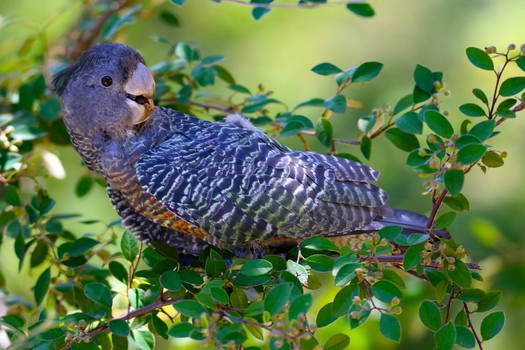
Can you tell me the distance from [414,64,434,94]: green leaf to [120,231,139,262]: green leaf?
3.22 ft

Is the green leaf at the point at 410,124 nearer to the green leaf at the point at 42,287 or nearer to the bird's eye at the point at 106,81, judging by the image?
the bird's eye at the point at 106,81

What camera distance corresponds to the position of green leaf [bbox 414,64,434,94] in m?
1.79

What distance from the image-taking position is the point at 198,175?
6.40ft

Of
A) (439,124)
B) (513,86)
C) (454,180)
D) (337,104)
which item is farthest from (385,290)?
(337,104)

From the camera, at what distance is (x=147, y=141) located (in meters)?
2.09

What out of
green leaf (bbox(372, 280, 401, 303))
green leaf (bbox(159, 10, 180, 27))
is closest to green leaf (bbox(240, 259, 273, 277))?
green leaf (bbox(372, 280, 401, 303))

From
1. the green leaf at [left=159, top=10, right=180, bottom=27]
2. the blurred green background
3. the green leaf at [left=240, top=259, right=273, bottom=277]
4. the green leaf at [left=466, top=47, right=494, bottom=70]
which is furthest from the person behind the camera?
the blurred green background

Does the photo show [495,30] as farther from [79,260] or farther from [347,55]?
[79,260]

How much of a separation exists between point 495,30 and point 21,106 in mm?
2883

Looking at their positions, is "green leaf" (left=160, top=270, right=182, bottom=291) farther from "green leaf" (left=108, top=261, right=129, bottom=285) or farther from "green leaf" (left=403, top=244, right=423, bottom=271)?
"green leaf" (left=403, top=244, right=423, bottom=271)

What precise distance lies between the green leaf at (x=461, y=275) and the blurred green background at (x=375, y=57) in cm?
154

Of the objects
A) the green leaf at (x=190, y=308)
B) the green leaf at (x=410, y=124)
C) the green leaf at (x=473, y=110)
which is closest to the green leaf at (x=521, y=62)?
the green leaf at (x=473, y=110)

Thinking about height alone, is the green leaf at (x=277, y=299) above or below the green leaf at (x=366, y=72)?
below

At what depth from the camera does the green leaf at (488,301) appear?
159 centimetres
